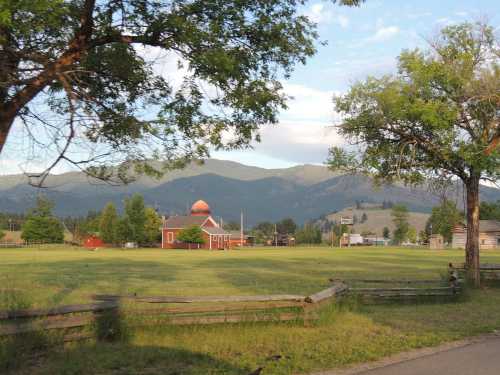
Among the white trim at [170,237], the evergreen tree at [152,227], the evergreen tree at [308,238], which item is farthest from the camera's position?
the evergreen tree at [308,238]

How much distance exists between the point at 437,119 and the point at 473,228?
5000 millimetres

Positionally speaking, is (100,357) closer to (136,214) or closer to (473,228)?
(473,228)

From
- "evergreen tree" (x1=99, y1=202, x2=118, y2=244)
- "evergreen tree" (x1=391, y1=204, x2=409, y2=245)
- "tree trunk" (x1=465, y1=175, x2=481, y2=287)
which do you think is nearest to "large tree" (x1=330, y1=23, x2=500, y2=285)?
"tree trunk" (x1=465, y1=175, x2=481, y2=287)

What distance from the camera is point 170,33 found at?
9141 millimetres

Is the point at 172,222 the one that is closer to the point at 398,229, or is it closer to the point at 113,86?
the point at 398,229

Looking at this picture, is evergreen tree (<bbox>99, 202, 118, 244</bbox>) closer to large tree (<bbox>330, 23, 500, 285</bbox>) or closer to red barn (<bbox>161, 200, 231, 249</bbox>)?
red barn (<bbox>161, 200, 231, 249</bbox>)

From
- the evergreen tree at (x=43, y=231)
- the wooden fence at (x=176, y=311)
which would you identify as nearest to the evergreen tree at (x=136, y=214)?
the evergreen tree at (x=43, y=231)

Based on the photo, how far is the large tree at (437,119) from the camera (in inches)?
759

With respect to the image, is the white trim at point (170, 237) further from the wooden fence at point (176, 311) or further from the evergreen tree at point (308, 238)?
the wooden fence at point (176, 311)

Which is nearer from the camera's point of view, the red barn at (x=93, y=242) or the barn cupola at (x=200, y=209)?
the red barn at (x=93, y=242)

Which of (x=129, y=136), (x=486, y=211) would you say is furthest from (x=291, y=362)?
(x=486, y=211)

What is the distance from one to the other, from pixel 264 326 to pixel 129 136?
5044mm

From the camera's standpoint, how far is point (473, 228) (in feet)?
69.3

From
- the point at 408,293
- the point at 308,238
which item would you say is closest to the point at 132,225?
the point at 308,238
